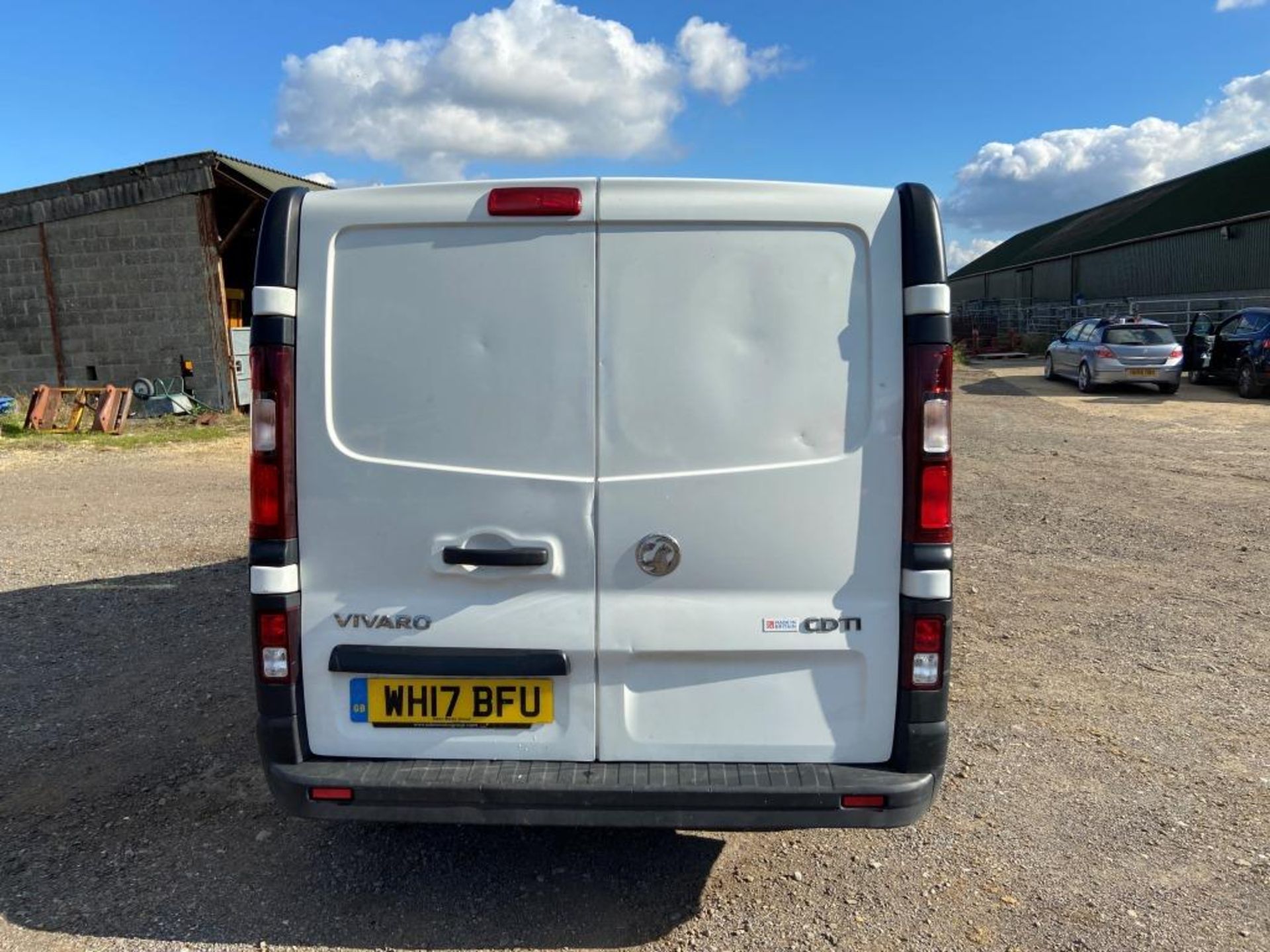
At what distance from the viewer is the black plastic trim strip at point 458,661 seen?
278cm

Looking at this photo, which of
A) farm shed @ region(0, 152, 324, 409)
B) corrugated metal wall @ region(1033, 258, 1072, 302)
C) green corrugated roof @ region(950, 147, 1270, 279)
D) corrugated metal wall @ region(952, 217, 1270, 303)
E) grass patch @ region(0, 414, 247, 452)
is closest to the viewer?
grass patch @ region(0, 414, 247, 452)

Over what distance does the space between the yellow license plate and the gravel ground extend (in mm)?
711

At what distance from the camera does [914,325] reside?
2.67 m

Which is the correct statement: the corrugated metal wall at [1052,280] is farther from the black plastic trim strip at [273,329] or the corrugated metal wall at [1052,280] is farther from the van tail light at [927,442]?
the black plastic trim strip at [273,329]

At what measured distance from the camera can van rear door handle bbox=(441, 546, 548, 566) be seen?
273 cm

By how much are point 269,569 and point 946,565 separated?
200 centimetres

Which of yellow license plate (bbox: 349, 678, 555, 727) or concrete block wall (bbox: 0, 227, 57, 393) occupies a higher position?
concrete block wall (bbox: 0, 227, 57, 393)

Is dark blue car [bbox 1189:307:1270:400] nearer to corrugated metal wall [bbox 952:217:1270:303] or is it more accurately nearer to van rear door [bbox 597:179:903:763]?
corrugated metal wall [bbox 952:217:1270:303]

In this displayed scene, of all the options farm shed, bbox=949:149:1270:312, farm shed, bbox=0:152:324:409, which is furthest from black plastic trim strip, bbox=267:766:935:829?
farm shed, bbox=949:149:1270:312

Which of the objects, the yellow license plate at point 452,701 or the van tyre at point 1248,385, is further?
the van tyre at point 1248,385

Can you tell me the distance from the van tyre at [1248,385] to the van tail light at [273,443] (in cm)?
1973

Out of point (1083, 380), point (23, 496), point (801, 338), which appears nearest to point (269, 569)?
point (801, 338)

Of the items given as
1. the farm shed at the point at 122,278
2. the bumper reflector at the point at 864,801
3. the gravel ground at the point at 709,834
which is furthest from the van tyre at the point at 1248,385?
the farm shed at the point at 122,278

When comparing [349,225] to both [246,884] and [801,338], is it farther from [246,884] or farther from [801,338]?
[246,884]
